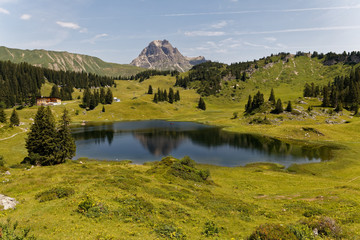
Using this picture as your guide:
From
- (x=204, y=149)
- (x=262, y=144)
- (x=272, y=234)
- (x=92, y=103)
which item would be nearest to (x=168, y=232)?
(x=272, y=234)

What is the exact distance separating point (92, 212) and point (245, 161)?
5974 centimetres

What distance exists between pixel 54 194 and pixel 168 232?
580 inches

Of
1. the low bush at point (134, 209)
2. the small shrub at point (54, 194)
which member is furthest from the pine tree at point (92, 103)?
the low bush at point (134, 209)

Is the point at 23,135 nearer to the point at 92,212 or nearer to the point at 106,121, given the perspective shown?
the point at 106,121

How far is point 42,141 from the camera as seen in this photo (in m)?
49.4

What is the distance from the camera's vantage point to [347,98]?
14412 centimetres

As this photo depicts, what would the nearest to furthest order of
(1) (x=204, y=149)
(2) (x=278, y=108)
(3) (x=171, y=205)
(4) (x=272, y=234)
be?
(4) (x=272, y=234), (3) (x=171, y=205), (1) (x=204, y=149), (2) (x=278, y=108)

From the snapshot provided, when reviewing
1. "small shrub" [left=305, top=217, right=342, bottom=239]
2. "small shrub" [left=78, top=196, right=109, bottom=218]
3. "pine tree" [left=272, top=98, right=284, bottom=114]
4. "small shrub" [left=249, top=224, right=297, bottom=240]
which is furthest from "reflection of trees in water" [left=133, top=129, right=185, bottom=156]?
"pine tree" [left=272, top=98, right=284, bottom=114]

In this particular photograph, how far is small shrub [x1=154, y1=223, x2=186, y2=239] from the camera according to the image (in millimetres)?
15297

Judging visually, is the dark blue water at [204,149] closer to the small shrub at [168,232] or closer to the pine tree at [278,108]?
the pine tree at [278,108]

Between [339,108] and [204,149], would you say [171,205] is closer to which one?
[204,149]

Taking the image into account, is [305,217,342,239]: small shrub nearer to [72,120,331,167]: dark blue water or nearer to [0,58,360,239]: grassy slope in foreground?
[0,58,360,239]: grassy slope in foreground

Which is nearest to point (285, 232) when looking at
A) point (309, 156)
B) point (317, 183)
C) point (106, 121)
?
point (317, 183)

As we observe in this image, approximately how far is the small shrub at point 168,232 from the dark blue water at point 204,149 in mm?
50599
